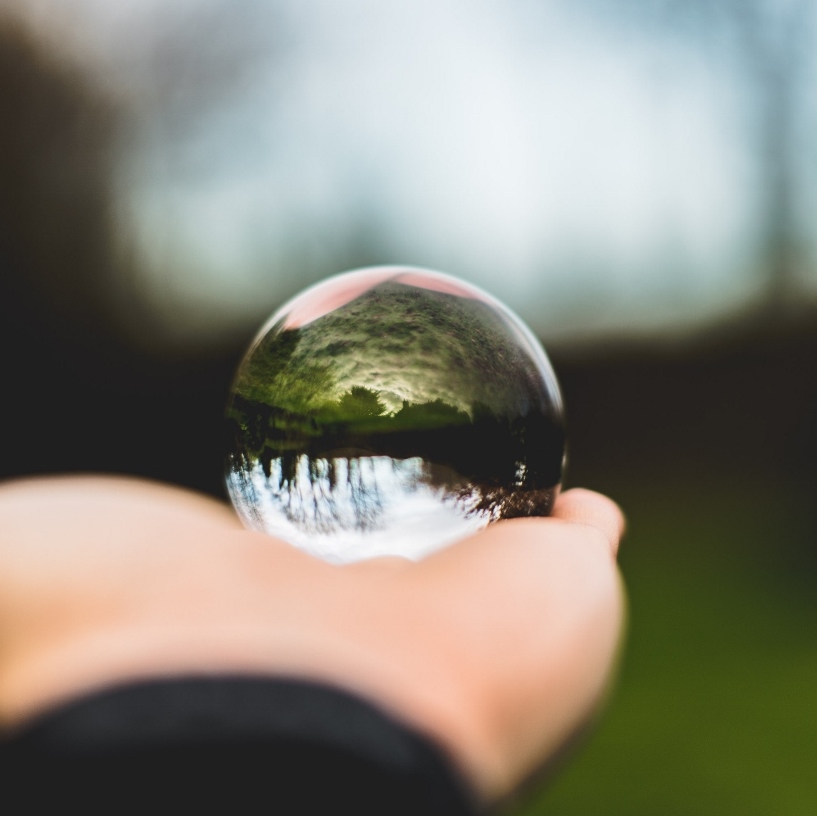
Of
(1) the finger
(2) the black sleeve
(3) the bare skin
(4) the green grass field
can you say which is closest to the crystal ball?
(1) the finger

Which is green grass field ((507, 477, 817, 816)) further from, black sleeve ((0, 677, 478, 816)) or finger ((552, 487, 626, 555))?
finger ((552, 487, 626, 555))

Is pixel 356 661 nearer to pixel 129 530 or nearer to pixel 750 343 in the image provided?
pixel 129 530

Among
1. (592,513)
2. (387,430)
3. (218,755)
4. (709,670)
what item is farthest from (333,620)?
(709,670)

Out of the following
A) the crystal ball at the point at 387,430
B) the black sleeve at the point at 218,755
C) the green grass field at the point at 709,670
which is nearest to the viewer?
the black sleeve at the point at 218,755

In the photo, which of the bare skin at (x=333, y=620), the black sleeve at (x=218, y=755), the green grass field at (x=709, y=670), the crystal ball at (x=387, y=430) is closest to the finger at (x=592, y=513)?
the crystal ball at (x=387, y=430)

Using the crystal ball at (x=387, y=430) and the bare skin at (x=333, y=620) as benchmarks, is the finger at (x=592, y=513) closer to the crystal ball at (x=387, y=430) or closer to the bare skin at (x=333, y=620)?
the crystal ball at (x=387, y=430)
